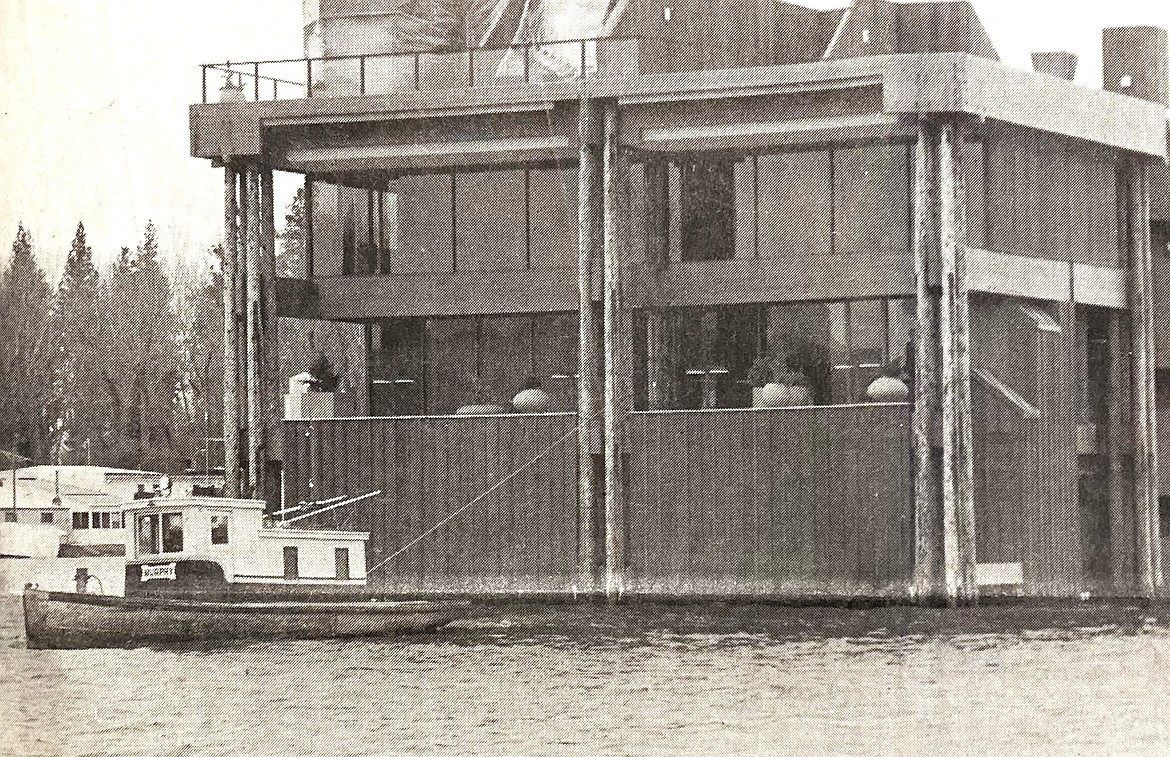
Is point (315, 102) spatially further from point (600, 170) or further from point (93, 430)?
point (93, 430)

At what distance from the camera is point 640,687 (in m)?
22.3

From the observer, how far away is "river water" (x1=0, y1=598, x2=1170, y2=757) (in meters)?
19.8

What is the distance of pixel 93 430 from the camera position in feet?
72.4

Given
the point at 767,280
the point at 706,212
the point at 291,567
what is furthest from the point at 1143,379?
the point at 291,567

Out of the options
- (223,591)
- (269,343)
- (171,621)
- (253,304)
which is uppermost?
(253,304)

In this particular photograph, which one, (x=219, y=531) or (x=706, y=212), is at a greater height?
(x=706, y=212)

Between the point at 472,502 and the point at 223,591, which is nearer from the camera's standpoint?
the point at 223,591

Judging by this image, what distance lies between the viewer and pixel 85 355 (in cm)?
2167

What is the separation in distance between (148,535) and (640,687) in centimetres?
516

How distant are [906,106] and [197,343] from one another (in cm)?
704

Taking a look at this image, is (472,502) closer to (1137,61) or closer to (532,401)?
(532,401)

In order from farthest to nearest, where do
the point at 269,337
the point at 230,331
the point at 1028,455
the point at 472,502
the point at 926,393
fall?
the point at 269,337, the point at 230,331, the point at 472,502, the point at 926,393, the point at 1028,455

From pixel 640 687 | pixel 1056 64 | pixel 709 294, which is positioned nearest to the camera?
pixel 1056 64

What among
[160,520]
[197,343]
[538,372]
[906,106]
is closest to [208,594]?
[160,520]
